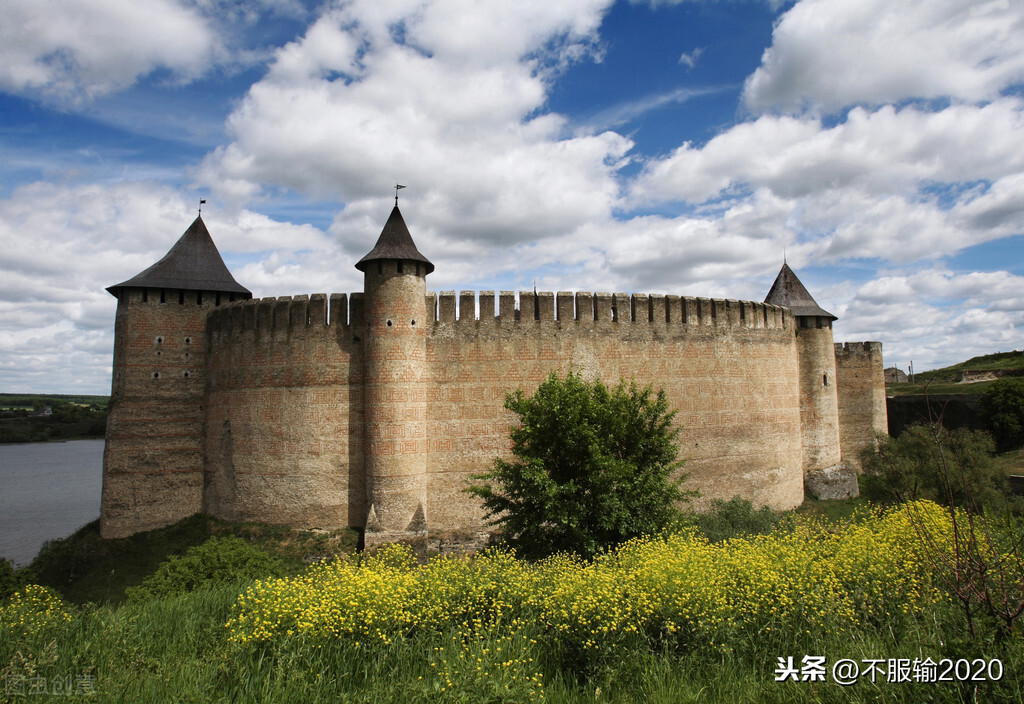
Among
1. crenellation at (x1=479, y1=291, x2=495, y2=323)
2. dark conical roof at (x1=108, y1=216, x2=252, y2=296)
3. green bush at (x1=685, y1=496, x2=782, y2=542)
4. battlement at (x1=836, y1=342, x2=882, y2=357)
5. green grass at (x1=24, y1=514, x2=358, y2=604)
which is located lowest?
green grass at (x1=24, y1=514, x2=358, y2=604)

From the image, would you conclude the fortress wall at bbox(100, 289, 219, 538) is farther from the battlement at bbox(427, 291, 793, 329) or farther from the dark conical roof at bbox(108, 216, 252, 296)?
the battlement at bbox(427, 291, 793, 329)

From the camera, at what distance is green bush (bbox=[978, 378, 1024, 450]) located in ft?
94.2

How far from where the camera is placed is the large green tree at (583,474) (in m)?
9.82

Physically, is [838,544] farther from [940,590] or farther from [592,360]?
[592,360]

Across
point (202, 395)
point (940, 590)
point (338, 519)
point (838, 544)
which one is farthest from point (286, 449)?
point (940, 590)

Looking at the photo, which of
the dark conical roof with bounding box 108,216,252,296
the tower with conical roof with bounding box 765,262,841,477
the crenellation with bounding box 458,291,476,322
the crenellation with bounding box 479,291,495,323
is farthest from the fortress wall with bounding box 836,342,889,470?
the dark conical roof with bounding box 108,216,252,296

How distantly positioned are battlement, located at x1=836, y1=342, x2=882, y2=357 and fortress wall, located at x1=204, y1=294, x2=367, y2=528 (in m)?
18.3

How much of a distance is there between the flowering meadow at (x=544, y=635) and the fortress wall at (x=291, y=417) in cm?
784

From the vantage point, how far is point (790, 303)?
68.1 feet

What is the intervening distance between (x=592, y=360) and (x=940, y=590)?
10446 millimetres

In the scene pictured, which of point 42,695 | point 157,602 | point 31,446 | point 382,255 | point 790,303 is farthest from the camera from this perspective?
point 31,446

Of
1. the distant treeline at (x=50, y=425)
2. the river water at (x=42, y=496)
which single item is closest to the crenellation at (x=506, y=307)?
the river water at (x=42, y=496)

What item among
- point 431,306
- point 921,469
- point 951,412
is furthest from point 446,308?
point 951,412

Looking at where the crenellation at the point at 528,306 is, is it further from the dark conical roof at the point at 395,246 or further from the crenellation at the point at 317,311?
the crenellation at the point at 317,311
